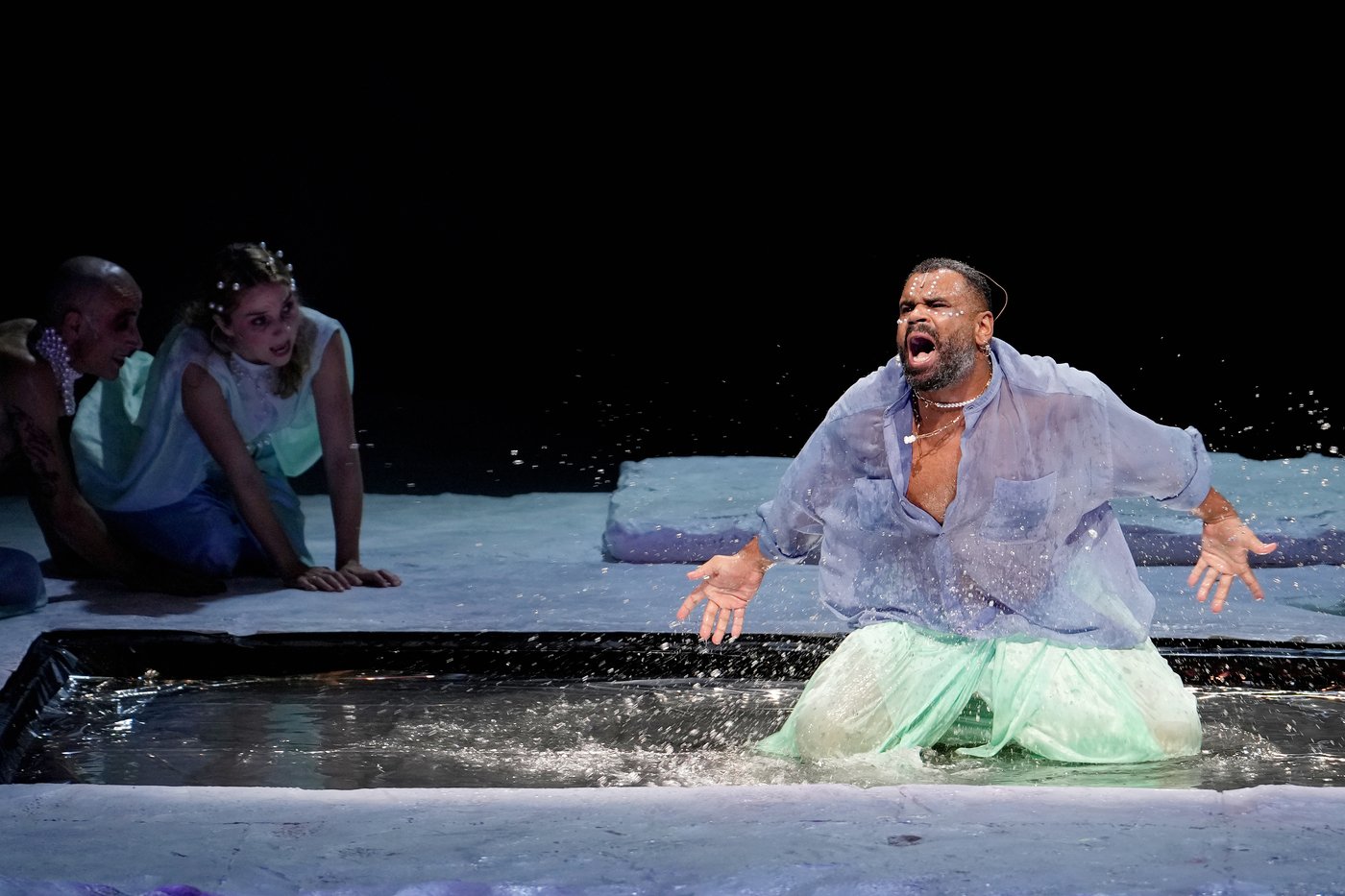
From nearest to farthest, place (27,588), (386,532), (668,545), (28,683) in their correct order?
(28,683), (27,588), (668,545), (386,532)

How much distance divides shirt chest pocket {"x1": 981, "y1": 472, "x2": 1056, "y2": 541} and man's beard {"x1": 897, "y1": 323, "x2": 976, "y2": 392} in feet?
0.61

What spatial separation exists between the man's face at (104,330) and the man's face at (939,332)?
7.30ft

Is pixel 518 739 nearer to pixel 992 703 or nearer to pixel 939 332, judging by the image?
pixel 992 703

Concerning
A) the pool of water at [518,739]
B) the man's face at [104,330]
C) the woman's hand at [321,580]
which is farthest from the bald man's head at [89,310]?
the pool of water at [518,739]

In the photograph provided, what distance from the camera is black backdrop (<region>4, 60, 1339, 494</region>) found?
5359mm

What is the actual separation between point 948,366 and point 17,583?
2.27 meters

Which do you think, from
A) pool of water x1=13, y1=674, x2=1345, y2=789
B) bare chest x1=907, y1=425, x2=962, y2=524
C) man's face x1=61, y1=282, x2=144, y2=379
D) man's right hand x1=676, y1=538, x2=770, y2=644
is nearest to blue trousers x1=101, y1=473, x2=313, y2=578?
man's face x1=61, y1=282, x2=144, y2=379

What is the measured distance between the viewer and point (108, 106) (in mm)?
5961

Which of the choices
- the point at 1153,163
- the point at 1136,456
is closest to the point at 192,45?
the point at 1153,163

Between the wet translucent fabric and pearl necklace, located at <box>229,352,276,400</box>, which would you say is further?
pearl necklace, located at <box>229,352,276,400</box>

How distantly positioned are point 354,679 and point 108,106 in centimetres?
369

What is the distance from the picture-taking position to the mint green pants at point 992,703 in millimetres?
2494

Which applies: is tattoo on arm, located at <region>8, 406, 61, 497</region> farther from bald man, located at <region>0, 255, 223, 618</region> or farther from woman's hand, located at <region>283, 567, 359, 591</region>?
woman's hand, located at <region>283, 567, 359, 591</region>

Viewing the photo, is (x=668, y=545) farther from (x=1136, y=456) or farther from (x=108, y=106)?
(x=108, y=106)
